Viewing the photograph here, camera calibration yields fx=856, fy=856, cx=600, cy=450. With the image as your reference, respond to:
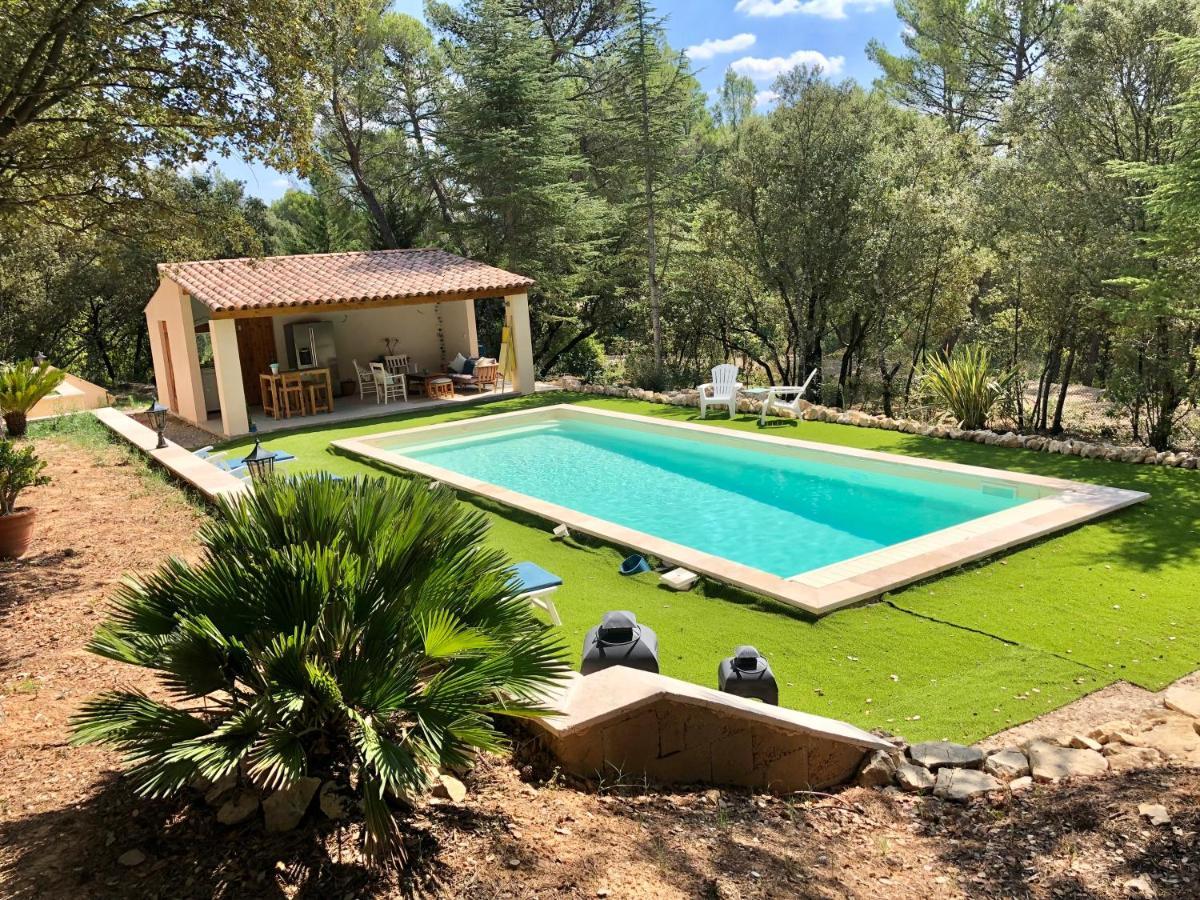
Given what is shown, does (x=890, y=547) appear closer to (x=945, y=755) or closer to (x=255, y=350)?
(x=945, y=755)

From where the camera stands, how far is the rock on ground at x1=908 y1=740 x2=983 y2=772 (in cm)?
430

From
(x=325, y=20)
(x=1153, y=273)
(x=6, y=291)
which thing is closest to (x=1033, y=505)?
(x=1153, y=273)

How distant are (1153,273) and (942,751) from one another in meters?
8.88

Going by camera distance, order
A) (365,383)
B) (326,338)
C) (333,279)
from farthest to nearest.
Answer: (365,383) → (326,338) → (333,279)

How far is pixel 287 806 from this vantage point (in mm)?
2953

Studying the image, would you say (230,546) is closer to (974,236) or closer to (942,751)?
(942,751)

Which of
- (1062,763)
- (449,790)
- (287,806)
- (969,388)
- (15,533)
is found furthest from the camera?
(969,388)

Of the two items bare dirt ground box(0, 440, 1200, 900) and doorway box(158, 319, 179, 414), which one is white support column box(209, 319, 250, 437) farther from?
bare dirt ground box(0, 440, 1200, 900)

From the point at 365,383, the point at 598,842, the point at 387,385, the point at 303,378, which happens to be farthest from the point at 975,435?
the point at 365,383

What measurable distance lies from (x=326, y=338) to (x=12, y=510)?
12.6 m

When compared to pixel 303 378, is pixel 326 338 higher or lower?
higher

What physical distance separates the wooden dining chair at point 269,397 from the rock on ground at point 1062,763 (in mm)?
15672

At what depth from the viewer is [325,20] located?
27.5 feet

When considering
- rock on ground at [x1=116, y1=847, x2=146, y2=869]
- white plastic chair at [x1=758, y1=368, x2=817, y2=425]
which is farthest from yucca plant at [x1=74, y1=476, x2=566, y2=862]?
white plastic chair at [x1=758, y1=368, x2=817, y2=425]
